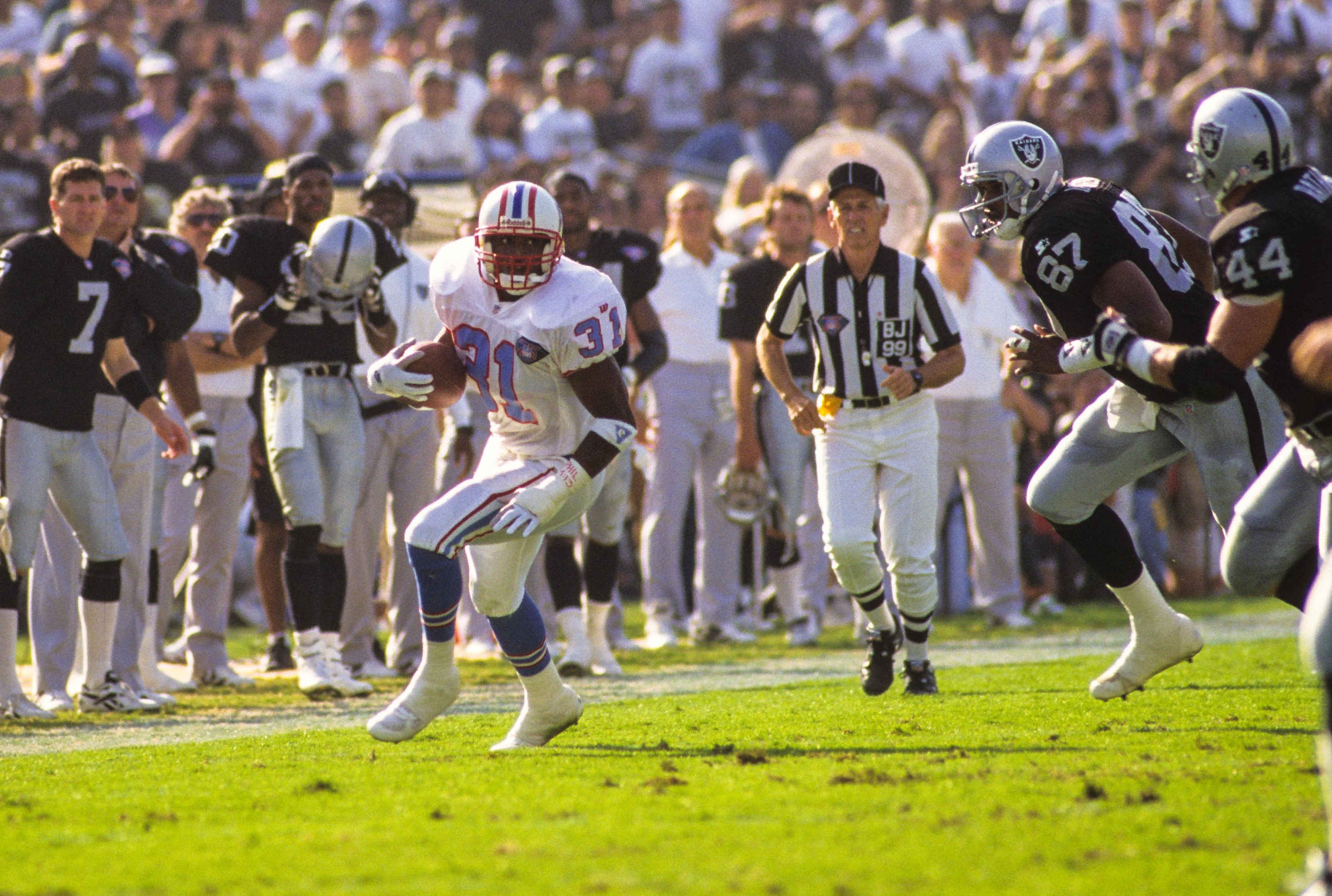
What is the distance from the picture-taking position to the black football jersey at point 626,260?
28.3 feet

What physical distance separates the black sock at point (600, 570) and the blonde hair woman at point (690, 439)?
1073mm

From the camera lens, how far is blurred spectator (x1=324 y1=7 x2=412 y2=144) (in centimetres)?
1377

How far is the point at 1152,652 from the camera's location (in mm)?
6016

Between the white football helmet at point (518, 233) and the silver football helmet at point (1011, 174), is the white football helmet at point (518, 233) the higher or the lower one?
the lower one

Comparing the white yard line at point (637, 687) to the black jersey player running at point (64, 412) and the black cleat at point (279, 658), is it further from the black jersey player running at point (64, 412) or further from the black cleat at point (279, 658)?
the black cleat at point (279, 658)

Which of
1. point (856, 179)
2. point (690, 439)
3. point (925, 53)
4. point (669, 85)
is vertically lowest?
point (690, 439)

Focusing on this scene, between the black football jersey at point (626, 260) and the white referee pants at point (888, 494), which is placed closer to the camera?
the white referee pants at point (888, 494)

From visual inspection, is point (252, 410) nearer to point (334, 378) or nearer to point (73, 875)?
point (334, 378)

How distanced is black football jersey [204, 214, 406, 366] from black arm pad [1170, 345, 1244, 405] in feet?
13.8

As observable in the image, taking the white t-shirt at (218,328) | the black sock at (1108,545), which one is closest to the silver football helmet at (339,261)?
the white t-shirt at (218,328)

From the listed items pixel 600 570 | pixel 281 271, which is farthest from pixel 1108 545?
pixel 281 271

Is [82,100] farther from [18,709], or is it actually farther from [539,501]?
[539,501]

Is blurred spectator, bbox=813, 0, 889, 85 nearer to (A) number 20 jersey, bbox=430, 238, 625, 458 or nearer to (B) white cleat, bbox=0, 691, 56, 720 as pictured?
(A) number 20 jersey, bbox=430, 238, 625, 458

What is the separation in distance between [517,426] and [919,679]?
2.24m
